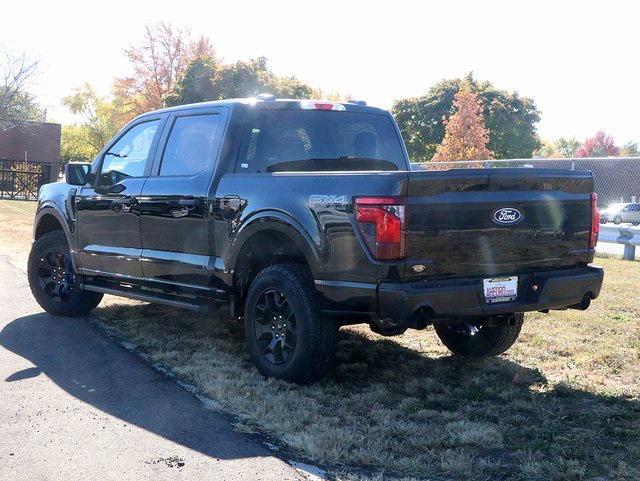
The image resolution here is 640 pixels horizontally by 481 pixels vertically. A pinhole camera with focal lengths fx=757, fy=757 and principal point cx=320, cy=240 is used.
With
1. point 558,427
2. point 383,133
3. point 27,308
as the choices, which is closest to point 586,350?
point 558,427

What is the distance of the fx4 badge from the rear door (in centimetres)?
122

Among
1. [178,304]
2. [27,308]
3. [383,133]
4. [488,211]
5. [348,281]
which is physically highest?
[383,133]

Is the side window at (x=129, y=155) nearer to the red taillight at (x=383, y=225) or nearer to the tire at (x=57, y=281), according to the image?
the tire at (x=57, y=281)

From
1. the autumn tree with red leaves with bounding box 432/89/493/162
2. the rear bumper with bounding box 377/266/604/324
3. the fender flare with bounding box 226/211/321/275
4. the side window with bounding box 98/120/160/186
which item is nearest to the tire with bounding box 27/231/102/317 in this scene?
the side window with bounding box 98/120/160/186

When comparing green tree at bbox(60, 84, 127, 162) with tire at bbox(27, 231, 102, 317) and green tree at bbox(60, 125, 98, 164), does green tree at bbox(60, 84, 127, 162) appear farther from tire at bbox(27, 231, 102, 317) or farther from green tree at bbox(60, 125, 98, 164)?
tire at bbox(27, 231, 102, 317)

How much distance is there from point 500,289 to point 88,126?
3158 inches

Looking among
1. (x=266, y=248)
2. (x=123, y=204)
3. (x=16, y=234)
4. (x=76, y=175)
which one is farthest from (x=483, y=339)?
(x=16, y=234)

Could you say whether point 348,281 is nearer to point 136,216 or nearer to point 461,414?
point 461,414

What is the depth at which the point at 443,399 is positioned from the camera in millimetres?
5074

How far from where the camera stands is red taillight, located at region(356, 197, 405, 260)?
179 inches

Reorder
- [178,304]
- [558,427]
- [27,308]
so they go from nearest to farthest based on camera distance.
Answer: [558,427] < [178,304] < [27,308]

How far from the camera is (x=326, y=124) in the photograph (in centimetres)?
633

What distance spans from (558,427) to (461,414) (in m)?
0.58

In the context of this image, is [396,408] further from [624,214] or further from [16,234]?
[624,214]
